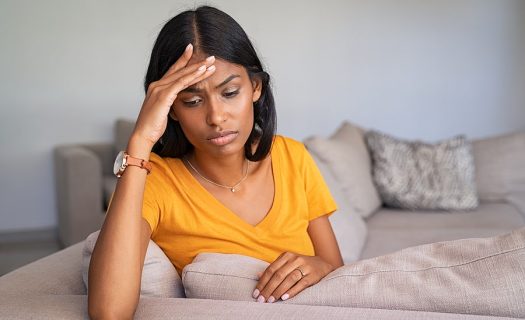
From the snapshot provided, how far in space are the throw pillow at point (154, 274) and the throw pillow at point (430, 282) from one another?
17cm

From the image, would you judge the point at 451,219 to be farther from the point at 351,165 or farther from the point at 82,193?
the point at 82,193

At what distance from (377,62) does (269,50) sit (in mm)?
736

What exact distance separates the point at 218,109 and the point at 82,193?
110 inches

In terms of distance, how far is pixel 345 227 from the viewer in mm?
2834

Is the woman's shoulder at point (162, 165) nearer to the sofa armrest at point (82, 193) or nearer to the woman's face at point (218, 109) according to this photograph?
the woman's face at point (218, 109)

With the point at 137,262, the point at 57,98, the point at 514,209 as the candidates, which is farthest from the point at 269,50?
the point at 137,262

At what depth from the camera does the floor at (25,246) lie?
444cm

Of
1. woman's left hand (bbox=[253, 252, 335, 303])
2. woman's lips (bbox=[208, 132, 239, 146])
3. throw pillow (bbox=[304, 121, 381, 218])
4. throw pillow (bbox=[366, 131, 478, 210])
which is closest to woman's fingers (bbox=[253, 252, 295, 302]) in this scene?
woman's left hand (bbox=[253, 252, 335, 303])

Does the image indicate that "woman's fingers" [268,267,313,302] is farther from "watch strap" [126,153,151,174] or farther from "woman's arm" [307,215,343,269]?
"woman's arm" [307,215,343,269]

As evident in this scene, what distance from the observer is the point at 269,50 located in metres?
4.97

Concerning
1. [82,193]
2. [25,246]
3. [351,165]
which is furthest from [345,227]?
[25,246]

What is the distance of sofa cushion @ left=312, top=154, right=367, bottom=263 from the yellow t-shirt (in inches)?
36.0

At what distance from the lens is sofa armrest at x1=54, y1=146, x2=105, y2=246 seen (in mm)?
4172

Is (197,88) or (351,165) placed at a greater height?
(197,88)
